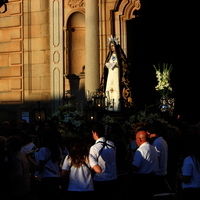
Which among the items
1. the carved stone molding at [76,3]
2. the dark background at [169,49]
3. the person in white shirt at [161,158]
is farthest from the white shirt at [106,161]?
the carved stone molding at [76,3]

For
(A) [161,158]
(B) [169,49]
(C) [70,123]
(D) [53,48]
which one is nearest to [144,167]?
(A) [161,158]

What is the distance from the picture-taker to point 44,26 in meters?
20.9

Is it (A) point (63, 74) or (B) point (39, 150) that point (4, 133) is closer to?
(B) point (39, 150)

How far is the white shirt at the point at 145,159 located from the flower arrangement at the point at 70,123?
3.75 m

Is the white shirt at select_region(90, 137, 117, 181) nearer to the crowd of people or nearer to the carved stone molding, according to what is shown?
the crowd of people

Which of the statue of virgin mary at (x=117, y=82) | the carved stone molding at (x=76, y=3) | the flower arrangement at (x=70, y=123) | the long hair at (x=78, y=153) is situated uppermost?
the carved stone molding at (x=76, y=3)

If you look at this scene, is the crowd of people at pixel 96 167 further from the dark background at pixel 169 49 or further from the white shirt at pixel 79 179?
the dark background at pixel 169 49

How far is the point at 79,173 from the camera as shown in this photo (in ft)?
27.8

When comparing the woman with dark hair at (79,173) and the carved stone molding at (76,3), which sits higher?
the carved stone molding at (76,3)

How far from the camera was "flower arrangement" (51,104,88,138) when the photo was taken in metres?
13.3

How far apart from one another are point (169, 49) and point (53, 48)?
4877mm

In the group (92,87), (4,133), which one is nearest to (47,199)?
(4,133)

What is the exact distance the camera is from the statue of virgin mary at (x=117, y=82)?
1678 centimetres

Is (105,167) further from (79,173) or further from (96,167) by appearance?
(79,173)
